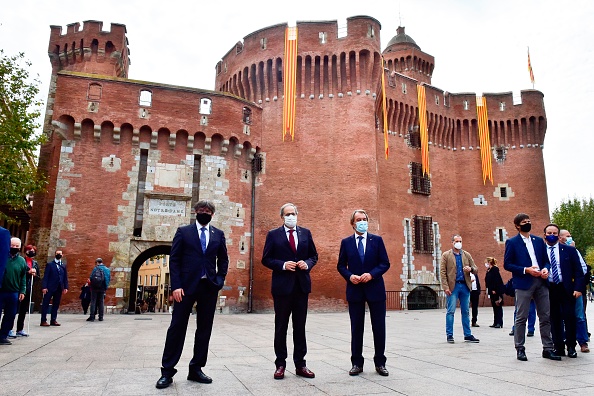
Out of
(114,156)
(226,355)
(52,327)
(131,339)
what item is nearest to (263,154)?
(114,156)

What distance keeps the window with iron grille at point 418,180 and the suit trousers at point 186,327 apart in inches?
916

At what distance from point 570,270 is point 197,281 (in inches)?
217

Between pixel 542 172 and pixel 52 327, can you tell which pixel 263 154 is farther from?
pixel 542 172

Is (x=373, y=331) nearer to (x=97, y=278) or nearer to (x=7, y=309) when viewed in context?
(x=7, y=309)

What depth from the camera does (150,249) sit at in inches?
797

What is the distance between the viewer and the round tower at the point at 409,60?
36.5 m

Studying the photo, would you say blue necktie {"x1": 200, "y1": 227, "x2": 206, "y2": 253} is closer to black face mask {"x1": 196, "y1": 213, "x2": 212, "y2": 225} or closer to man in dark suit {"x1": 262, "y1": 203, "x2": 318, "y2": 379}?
black face mask {"x1": 196, "y1": 213, "x2": 212, "y2": 225}

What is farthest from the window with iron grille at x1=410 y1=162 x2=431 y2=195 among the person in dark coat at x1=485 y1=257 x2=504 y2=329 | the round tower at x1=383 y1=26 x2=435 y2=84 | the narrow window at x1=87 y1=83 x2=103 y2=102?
the narrow window at x1=87 y1=83 x2=103 y2=102

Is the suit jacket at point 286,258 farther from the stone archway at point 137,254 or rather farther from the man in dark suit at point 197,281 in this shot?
the stone archway at point 137,254

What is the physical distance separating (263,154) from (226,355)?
17.8m

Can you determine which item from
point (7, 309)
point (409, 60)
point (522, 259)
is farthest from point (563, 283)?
point (409, 60)

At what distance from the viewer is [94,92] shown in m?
20.2

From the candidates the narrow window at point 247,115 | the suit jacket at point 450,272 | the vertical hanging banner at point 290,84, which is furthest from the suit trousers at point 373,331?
the vertical hanging banner at point 290,84

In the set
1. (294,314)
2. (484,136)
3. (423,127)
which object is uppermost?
(484,136)
